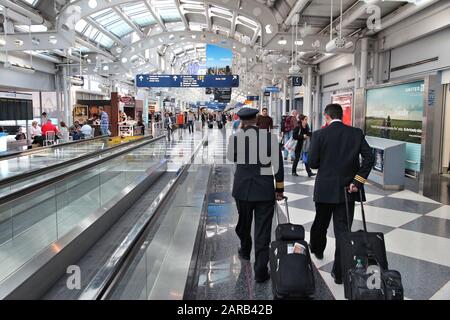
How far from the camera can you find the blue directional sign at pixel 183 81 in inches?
858

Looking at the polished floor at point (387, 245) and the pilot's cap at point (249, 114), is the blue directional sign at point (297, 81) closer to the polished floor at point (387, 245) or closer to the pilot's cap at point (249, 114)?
the polished floor at point (387, 245)

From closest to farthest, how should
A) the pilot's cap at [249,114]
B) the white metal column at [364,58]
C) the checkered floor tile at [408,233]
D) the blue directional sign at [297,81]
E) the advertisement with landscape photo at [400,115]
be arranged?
the checkered floor tile at [408,233]
the pilot's cap at [249,114]
the advertisement with landscape photo at [400,115]
the white metal column at [364,58]
the blue directional sign at [297,81]

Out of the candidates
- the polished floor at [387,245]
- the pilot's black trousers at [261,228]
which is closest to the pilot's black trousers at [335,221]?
the polished floor at [387,245]

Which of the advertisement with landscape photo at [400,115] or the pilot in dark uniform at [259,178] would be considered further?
the advertisement with landscape photo at [400,115]

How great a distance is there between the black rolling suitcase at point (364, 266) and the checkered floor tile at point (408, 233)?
17.2 inches

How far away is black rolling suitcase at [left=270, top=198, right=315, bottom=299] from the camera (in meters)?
3.08

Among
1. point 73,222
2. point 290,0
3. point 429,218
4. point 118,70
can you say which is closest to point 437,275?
point 429,218

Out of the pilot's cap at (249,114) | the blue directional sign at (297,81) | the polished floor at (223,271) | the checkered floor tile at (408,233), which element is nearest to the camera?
the polished floor at (223,271)

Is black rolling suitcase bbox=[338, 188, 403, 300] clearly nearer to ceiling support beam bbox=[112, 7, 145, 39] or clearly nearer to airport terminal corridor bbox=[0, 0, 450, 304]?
airport terminal corridor bbox=[0, 0, 450, 304]

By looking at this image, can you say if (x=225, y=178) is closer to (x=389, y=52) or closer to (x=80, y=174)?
(x=80, y=174)

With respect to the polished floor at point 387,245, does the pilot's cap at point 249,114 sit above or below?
above

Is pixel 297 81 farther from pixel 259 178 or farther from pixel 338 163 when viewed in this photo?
pixel 259 178

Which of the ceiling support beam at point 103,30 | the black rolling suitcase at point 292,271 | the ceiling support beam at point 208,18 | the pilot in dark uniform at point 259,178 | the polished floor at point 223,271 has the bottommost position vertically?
the polished floor at point 223,271

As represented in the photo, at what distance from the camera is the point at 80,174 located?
6332 mm
